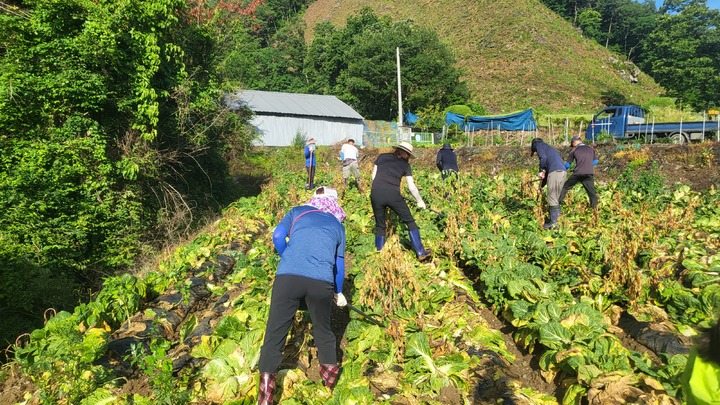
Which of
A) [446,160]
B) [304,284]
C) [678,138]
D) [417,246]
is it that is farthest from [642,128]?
[304,284]

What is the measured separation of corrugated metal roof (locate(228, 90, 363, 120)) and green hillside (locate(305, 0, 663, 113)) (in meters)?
16.8

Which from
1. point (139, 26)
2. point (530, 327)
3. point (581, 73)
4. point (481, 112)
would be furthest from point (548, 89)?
point (530, 327)

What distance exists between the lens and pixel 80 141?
9.20 m

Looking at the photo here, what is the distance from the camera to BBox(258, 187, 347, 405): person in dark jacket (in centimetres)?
319

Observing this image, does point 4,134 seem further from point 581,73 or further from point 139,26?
point 581,73

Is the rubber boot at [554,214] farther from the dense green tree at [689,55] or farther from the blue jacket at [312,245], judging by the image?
the dense green tree at [689,55]

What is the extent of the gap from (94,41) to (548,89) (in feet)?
135

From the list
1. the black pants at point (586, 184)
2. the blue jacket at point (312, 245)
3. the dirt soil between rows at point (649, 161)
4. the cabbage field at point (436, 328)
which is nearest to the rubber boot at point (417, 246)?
the cabbage field at point (436, 328)

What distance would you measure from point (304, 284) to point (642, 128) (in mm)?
18740

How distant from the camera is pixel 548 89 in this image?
41375 mm

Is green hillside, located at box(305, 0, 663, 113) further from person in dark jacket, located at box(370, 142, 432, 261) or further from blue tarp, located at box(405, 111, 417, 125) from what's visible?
person in dark jacket, located at box(370, 142, 432, 261)

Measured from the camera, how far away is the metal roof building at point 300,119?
2867 centimetres

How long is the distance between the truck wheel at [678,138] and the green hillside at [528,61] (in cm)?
2313

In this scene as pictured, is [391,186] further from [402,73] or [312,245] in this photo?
[402,73]
